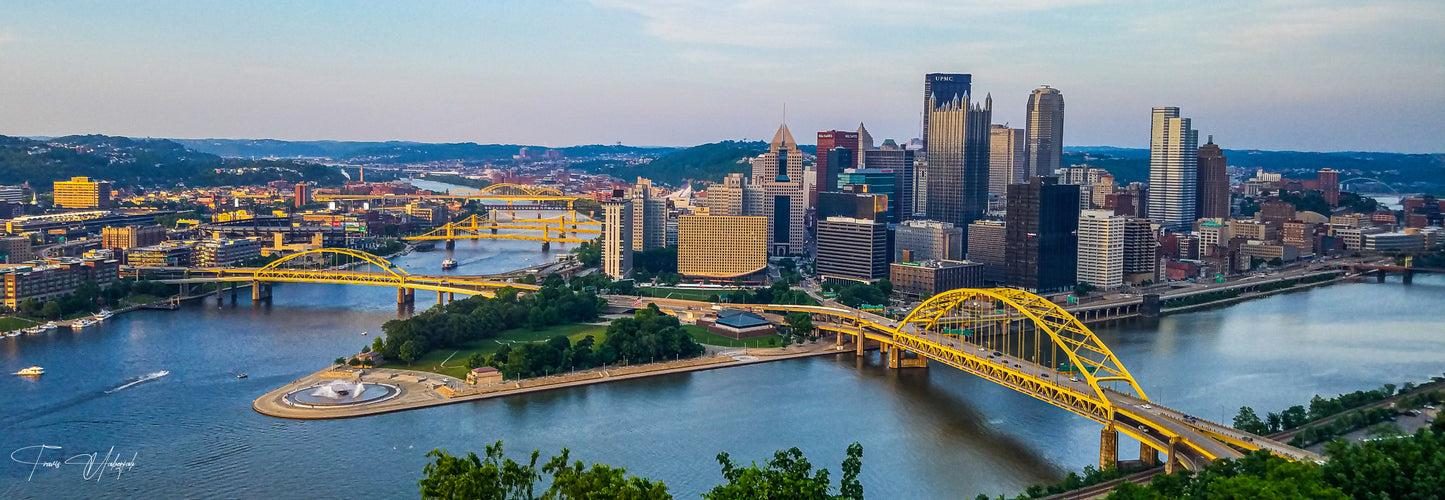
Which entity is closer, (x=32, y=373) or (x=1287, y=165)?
(x=32, y=373)

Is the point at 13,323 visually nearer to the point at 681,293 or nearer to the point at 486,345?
the point at 486,345

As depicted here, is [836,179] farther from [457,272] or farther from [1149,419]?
[1149,419]

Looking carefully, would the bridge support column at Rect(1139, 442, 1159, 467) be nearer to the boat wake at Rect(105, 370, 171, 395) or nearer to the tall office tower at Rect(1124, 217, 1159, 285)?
the boat wake at Rect(105, 370, 171, 395)

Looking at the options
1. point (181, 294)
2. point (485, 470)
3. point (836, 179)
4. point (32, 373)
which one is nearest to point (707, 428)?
point (485, 470)

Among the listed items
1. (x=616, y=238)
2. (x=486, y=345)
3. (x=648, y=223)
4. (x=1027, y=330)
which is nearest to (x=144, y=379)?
(x=486, y=345)

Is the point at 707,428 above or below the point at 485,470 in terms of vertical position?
below

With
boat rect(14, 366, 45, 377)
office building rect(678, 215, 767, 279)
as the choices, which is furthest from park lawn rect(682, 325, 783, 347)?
boat rect(14, 366, 45, 377)

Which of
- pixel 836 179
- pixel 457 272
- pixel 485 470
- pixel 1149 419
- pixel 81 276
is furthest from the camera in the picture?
pixel 836 179

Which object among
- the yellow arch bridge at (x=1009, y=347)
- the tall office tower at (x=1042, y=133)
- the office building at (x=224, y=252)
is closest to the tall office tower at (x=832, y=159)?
the tall office tower at (x=1042, y=133)
